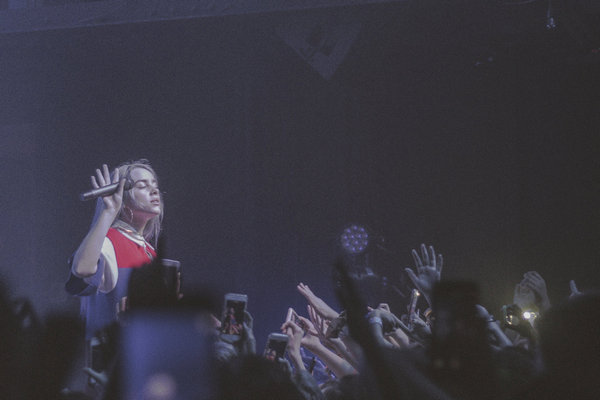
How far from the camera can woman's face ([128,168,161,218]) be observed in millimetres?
4195

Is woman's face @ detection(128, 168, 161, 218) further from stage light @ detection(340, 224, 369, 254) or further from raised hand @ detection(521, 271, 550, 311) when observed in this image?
raised hand @ detection(521, 271, 550, 311)

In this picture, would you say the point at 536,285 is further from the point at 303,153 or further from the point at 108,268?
the point at 108,268

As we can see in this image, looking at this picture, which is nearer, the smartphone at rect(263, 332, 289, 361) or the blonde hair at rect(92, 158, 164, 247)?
the smartphone at rect(263, 332, 289, 361)

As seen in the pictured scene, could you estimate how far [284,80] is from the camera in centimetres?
525

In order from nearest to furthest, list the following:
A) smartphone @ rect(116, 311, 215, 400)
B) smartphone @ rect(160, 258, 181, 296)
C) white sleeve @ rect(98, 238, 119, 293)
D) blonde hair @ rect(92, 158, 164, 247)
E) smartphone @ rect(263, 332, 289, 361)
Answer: smartphone @ rect(116, 311, 215, 400), smartphone @ rect(263, 332, 289, 361), white sleeve @ rect(98, 238, 119, 293), smartphone @ rect(160, 258, 181, 296), blonde hair @ rect(92, 158, 164, 247)

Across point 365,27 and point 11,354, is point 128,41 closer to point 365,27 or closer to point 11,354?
point 365,27

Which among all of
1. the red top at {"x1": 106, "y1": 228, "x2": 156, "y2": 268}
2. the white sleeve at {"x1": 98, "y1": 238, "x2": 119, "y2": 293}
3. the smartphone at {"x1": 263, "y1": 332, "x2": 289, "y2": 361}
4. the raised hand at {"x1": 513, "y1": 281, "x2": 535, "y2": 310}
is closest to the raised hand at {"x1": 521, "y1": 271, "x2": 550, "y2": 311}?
the raised hand at {"x1": 513, "y1": 281, "x2": 535, "y2": 310}

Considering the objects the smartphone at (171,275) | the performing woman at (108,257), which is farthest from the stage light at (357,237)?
the performing woman at (108,257)

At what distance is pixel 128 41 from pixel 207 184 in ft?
4.63

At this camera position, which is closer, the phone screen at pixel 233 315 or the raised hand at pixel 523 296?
the phone screen at pixel 233 315

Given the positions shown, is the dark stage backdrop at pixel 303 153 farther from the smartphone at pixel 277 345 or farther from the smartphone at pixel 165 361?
the smartphone at pixel 165 361

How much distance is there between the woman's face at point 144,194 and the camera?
13.8ft

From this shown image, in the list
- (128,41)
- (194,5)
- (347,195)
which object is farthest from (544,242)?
(128,41)

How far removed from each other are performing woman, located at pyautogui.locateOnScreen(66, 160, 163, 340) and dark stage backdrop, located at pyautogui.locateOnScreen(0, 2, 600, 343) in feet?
3.32
